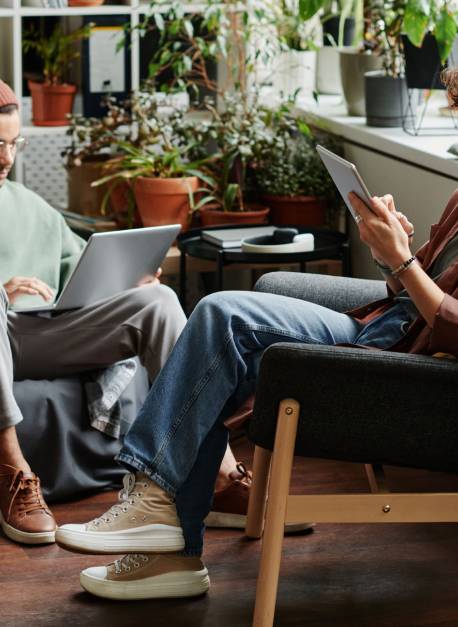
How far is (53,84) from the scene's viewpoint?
394 centimetres

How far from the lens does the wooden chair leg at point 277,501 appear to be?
207cm

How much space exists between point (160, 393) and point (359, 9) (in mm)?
2072

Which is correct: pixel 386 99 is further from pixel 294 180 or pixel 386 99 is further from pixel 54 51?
pixel 54 51

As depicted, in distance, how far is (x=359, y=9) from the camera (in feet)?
12.6

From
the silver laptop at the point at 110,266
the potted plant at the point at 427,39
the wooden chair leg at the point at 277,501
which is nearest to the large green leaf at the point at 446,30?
Answer: the potted plant at the point at 427,39

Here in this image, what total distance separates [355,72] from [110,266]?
1429mm

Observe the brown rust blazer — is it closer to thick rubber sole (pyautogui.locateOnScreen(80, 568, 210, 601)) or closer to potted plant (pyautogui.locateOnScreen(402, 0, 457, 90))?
thick rubber sole (pyautogui.locateOnScreen(80, 568, 210, 601))

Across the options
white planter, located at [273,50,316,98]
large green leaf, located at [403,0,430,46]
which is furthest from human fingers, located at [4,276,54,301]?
white planter, located at [273,50,316,98]

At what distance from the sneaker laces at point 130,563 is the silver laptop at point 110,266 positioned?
2.38ft

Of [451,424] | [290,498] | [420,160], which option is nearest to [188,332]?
[290,498]

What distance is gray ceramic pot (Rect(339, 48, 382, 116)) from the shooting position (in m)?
3.76

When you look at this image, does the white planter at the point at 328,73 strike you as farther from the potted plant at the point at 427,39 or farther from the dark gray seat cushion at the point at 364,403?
Answer: the dark gray seat cushion at the point at 364,403

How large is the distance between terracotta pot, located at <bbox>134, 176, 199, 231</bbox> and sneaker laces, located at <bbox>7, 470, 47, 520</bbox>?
1260 millimetres

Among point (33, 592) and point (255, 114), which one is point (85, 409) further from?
point (255, 114)
